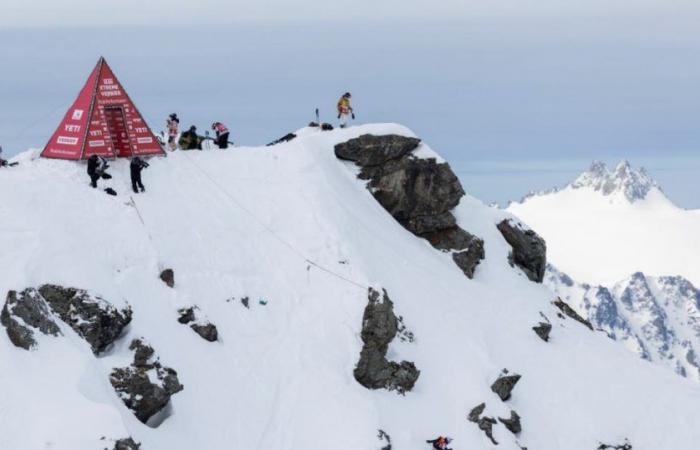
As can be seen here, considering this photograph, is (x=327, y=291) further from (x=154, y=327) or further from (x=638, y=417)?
(x=638, y=417)

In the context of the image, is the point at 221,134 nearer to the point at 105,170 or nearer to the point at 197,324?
the point at 105,170

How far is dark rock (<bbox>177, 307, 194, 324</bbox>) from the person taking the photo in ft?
122

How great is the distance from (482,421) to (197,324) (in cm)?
1261

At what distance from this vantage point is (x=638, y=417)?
154 feet

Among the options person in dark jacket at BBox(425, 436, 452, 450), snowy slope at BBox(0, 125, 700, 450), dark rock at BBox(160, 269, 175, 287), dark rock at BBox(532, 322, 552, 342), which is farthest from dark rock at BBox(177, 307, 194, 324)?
dark rock at BBox(532, 322, 552, 342)

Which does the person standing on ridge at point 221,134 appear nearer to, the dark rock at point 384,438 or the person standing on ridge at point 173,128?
the person standing on ridge at point 173,128

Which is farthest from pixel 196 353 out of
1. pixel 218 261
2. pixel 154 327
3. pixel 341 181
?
pixel 341 181

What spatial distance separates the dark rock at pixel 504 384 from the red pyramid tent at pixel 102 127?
20082 mm

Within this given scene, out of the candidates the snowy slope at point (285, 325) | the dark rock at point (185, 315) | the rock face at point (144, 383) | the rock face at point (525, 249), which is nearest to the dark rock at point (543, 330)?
the snowy slope at point (285, 325)

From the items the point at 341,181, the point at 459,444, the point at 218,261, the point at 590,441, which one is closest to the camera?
the point at 459,444

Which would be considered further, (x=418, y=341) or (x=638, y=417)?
(x=638, y=417)

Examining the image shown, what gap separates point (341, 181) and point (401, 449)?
18.7 meters

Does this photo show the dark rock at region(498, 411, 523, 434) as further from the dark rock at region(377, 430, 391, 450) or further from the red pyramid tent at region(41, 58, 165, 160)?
the red pyramid tent at region(41, 58, 165, 160)

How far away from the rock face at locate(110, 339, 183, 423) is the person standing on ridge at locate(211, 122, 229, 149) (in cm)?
2077
